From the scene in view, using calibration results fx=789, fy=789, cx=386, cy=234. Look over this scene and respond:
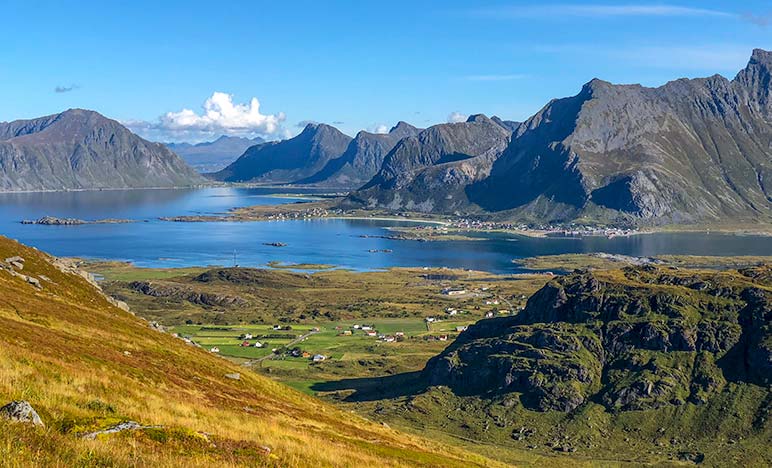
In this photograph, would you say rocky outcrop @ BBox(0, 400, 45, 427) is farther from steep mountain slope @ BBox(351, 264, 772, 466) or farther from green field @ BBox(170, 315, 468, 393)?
green field @ BBox(170, 315, 468, 393)

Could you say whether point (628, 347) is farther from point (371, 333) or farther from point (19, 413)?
point (19, 413)

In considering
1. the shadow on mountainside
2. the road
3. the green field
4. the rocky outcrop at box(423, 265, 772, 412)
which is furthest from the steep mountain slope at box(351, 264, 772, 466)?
the road

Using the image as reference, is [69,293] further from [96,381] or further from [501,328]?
[501,328]

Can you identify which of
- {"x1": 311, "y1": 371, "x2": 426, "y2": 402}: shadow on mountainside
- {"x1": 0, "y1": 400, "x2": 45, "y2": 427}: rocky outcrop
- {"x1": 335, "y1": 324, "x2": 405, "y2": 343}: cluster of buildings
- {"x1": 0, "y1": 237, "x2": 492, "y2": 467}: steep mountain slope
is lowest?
{"x1": 311, "y1": 371, "x2": 426, "y2": 402}: shadow on mountainside

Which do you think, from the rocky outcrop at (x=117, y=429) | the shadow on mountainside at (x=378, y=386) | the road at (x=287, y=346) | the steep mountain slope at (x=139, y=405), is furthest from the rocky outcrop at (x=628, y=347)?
the rocky outcrop at (x=117, y=429)

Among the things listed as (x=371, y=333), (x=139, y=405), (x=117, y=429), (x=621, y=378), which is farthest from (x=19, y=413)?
(x=371, y=333)

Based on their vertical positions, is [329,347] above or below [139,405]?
below
